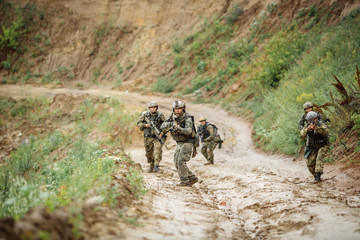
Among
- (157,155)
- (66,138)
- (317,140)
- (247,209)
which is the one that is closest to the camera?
(247,209)

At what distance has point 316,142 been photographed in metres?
6.61

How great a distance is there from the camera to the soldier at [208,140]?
9.46m

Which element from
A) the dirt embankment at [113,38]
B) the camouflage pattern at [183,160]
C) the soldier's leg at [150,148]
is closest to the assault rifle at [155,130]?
the soldier's leg at [150,148]

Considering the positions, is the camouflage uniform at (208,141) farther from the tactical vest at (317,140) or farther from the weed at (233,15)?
the weed at (233,15)

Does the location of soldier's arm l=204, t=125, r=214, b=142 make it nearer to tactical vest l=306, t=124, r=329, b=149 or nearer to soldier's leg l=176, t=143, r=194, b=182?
soldier's leg l=176, t=143, r=194, b=182

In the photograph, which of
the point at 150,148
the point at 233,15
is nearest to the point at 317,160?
the point at 150,148

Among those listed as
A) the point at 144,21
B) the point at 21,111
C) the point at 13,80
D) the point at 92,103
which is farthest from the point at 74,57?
the point at 92,103

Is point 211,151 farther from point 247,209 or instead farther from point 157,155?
point 247,209

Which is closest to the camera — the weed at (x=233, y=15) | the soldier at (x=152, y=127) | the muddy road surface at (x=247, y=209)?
the muddy road surface at (x=247, y=209)

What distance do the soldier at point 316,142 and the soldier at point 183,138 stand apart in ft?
8.31

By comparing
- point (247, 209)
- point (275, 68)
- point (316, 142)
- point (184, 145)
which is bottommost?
point (247, 209)

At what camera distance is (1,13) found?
34.1 m

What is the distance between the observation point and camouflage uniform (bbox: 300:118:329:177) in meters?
6.37

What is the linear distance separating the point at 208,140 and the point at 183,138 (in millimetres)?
3070
